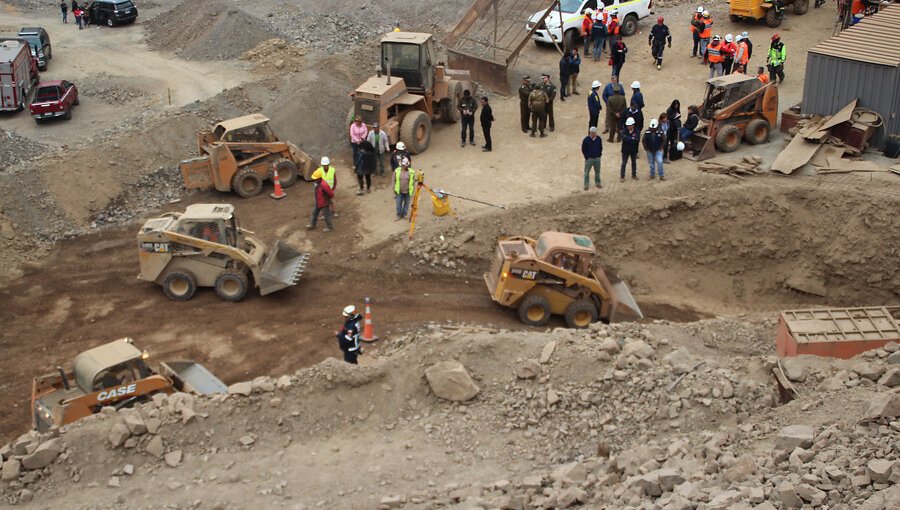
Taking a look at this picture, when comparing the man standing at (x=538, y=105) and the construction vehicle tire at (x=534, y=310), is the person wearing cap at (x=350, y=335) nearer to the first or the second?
the construction vehicle tire at (x=534, y=310)

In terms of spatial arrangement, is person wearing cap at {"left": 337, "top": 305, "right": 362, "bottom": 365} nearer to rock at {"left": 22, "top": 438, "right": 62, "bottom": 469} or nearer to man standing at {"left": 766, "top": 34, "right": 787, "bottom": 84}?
rock at {"left": 22, "top": 438, "right": 62, "bottom": 469}

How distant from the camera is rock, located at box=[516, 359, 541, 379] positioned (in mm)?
13703

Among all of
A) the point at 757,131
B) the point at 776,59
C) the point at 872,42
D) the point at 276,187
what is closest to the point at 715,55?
the point at 776,59

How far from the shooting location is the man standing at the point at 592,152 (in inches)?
806

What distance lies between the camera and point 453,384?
13.6m

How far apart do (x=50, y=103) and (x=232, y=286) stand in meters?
10.7

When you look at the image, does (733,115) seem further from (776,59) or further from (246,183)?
(246,183)

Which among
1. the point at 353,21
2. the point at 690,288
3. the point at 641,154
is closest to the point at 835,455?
the point at 690,288

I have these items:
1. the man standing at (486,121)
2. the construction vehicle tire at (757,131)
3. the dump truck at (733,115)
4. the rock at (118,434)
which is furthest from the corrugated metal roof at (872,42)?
the rock at (118,434)

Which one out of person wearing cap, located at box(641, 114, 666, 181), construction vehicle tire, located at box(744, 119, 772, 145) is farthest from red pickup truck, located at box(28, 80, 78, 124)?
construction vehicle tire, located at box(744, 119, 772, 145)

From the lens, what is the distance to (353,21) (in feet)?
106

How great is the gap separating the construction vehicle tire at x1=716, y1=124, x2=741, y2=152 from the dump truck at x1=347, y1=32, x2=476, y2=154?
713 cm

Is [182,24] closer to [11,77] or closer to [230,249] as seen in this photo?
[11,77]

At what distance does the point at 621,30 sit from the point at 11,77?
60.9 feet
